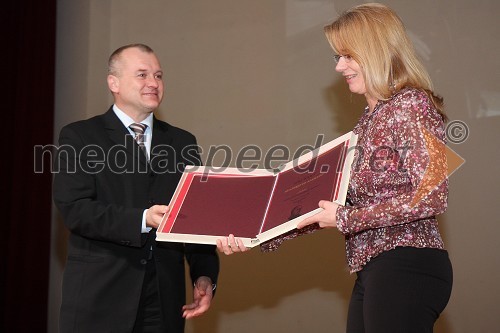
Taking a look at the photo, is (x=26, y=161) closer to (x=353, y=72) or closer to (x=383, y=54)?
(x=353, y=72)

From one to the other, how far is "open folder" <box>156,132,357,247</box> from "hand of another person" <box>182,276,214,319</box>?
0.46m

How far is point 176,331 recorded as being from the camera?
8.25 ft

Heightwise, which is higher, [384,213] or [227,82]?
[227,82]

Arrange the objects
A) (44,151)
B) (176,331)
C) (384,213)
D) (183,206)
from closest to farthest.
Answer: (384,213) < (183,206) < (176,331) < (44,151)

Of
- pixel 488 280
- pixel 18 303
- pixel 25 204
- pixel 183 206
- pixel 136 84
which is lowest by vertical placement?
pixel 18 303

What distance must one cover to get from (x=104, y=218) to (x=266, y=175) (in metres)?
0.63

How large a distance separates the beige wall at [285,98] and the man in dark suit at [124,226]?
1.75m

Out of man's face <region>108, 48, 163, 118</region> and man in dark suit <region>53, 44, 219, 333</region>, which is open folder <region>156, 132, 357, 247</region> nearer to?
man in dark suit <region>53, 44, 219, 333</region>

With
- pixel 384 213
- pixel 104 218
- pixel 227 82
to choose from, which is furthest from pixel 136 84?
pixel 227 82

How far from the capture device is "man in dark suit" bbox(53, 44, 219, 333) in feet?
7.75

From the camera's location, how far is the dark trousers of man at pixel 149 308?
2426mm

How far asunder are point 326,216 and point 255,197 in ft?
1.30

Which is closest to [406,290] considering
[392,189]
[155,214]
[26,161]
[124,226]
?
[392,189]

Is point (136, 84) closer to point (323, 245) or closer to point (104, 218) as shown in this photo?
point (104, 218)
